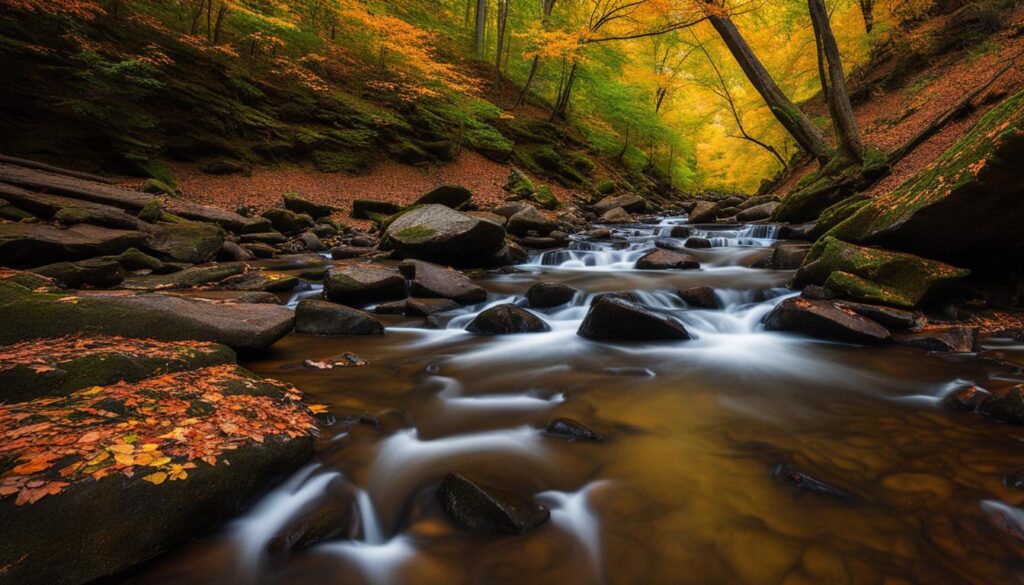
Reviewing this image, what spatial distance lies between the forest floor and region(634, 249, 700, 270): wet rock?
12.9 feet

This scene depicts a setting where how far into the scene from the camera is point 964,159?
4645mm

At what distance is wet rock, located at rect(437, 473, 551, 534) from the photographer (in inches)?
80.0

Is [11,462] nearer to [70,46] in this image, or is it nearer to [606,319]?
[606,319]

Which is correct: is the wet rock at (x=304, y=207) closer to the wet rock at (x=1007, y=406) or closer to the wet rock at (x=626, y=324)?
the wet rock at (x=626, y=324)

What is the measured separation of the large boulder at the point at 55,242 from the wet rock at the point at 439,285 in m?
4.07

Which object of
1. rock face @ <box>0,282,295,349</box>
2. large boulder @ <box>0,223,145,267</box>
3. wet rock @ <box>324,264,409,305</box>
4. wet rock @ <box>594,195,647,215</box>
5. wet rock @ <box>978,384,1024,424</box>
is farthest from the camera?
wet rock @ <box>594,195,647,215</box>

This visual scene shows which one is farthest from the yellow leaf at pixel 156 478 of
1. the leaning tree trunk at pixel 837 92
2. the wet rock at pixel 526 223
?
the leaning tree trunk at pixel 837 92

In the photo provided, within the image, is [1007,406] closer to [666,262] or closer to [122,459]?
[122,459]

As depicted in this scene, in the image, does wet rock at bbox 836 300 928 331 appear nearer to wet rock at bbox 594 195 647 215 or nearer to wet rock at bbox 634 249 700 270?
wet rock at bbox 634 249 700 270

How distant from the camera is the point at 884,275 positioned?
497 centimetres

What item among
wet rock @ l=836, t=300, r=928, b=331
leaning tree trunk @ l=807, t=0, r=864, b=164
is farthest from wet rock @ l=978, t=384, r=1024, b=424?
leaning tree trunk @ l=807, t=0, r=864, b=164

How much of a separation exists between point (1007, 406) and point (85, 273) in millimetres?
8656

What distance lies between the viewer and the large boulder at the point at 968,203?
167 inches

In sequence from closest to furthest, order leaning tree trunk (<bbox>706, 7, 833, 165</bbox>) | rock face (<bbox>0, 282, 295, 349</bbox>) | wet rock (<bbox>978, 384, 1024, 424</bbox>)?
1. wet rock (<bbox>978, 384, 1024, 424</bbox>)
2. rock face (<bbox>0, 282, 295, 349</bbox>)
3. leaning tree trunk (<bbox>706, 7, 833, 165</bbox>)
